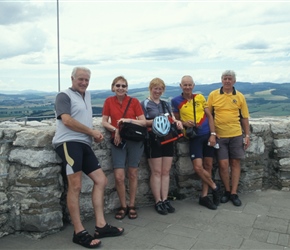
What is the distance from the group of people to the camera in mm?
3902

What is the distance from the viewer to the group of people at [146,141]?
3.90m

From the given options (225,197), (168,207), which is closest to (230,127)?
(225,197)

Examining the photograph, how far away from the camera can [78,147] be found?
3930mm

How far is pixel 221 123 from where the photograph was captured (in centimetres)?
527

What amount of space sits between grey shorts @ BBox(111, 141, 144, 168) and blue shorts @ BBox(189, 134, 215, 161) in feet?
2.97

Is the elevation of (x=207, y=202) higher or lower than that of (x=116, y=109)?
lower

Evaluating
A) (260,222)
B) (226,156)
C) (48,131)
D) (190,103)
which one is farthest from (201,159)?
(48,131)

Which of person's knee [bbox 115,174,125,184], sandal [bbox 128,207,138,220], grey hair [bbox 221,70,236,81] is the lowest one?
sandal [bbox 128,207,138,220]

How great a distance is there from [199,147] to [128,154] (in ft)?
3.85

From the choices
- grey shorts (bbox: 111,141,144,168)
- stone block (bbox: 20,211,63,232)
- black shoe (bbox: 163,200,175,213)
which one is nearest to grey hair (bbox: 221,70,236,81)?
grey shorts (bbox: 111,141,144,168)

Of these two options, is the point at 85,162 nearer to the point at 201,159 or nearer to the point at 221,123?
the point at 201,159

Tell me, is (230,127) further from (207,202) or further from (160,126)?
(160,126)

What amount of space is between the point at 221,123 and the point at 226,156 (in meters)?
0.55

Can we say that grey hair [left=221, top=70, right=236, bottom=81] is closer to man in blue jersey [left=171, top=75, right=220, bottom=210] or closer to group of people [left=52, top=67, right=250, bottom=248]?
group of people [left=52, top=67, right=250, bottom=248]
